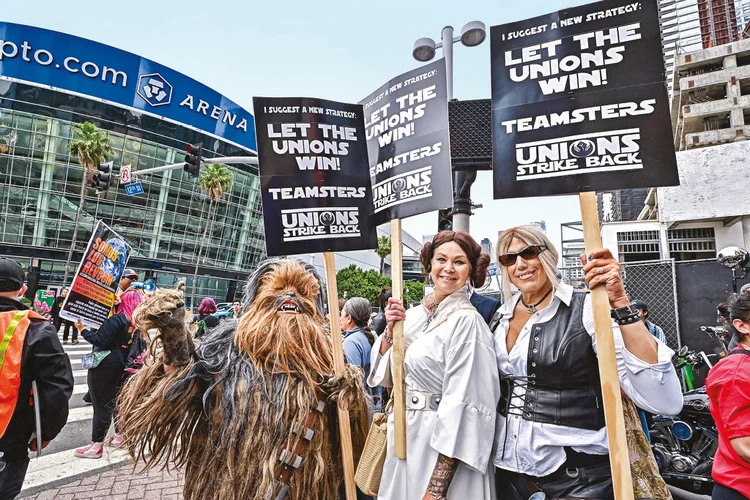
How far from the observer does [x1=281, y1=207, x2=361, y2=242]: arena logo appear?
9.00 ft

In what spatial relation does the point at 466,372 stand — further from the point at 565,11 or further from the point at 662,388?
the point at 565,11

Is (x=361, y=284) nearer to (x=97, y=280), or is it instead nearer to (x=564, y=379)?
(x=97, y=280)

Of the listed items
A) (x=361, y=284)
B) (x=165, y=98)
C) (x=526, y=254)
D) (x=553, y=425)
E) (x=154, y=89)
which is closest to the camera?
(x=553, y=425)

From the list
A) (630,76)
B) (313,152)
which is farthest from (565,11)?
(313,152)

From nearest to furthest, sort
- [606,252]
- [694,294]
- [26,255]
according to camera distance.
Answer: [606,252] → [694,294] → [26,255]

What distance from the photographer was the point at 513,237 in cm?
215

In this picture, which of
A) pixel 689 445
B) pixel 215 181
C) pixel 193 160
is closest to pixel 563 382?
pixel 689 445

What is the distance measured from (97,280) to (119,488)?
7.03 feet

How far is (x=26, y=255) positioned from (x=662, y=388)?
133 feet

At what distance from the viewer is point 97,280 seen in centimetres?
477

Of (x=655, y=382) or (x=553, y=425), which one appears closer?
(x=655, y=382)

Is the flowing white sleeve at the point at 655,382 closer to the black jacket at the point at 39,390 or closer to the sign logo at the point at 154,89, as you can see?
the black jacket at the point at 39,390

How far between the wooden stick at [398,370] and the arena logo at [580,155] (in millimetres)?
815

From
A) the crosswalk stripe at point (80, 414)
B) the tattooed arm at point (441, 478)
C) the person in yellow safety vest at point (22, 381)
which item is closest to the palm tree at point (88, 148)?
the crosswalk stripe at point (80, 414)
